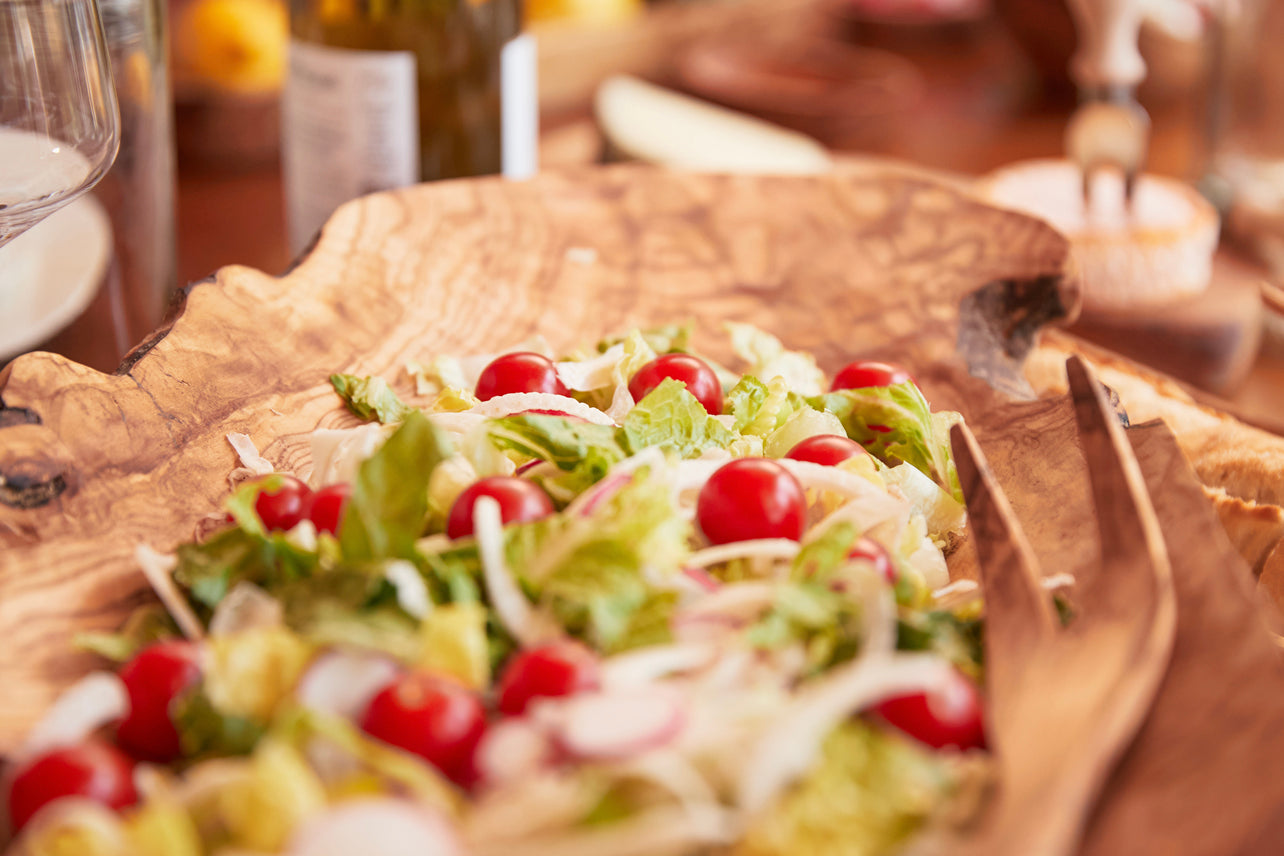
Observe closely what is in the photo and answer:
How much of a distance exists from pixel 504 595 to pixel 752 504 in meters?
0.27

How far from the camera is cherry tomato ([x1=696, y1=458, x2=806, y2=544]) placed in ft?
3.55

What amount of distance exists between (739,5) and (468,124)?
2022 mm

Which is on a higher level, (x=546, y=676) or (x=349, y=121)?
(x=349, y=121)

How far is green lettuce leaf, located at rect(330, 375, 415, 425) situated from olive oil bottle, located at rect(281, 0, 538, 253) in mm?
654

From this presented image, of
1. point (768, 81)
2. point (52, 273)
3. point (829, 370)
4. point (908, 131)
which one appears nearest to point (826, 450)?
point (829, 370)

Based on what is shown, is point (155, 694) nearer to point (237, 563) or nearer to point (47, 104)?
A: point (237, 563)

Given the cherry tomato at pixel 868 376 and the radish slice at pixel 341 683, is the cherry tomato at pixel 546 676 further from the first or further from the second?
the cherry tomato at pixel 868 376

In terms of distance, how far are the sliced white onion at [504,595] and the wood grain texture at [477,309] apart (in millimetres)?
328

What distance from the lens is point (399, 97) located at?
1836 millimetres

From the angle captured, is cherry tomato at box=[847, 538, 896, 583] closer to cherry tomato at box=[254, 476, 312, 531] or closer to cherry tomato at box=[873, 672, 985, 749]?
cherry tomato at box=[873, 672, 985, 749]

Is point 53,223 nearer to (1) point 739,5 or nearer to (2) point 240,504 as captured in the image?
(2) point 240,504

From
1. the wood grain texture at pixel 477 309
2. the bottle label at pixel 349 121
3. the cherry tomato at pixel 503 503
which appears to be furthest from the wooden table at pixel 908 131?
the cherry tomato at pixel 503 503

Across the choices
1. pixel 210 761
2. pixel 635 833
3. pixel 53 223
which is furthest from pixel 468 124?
pixel 635 833

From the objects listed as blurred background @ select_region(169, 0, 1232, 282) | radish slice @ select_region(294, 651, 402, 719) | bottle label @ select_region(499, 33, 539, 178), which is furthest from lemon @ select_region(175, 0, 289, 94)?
radish slice @ select_region(294, 651, 402, 719)
